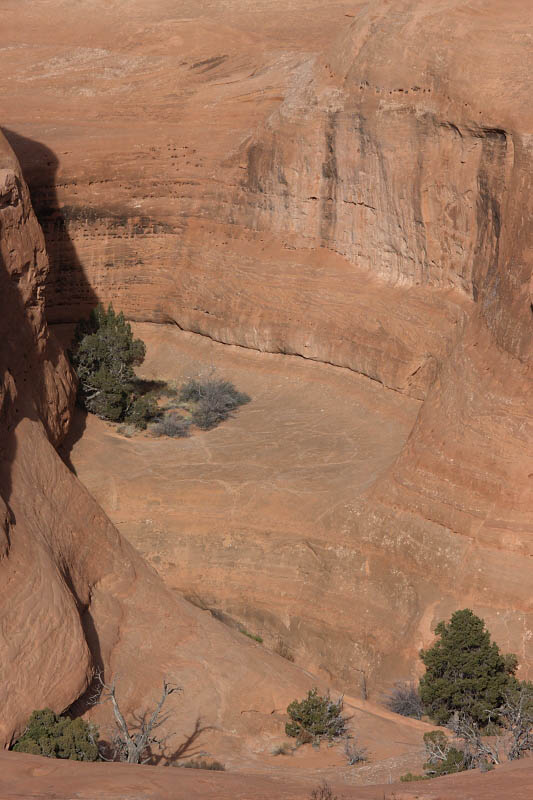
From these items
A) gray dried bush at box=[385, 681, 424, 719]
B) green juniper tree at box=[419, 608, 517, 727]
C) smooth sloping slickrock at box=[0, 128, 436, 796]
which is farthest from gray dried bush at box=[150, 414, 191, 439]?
green juniper tree at box=[419, 608, 517, 727]

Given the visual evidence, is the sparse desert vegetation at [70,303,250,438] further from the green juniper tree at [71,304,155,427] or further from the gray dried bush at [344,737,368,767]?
the gray dried bush at [344,737,368,767]

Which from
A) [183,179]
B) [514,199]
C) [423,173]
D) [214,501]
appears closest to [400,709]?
[214,501]

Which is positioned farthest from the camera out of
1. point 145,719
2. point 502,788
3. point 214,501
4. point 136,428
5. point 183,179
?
point 183,179

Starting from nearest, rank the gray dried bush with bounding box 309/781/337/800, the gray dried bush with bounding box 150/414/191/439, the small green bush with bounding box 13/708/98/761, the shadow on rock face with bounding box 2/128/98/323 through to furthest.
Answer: the gray dried bush with bounding box 309/781/337/800
the small green bush with bounding box 13/708/98/761
the gray dried bush with bounding box 150/414/191/439
the shadow on rock face with bounding box 2/128/98/323

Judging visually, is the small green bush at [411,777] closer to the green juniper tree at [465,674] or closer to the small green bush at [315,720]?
the small green bush at [315,720]

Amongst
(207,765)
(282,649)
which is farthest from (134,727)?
(282,649)

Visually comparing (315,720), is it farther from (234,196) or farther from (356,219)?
(234,196)

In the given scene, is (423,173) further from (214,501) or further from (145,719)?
(145,719)
